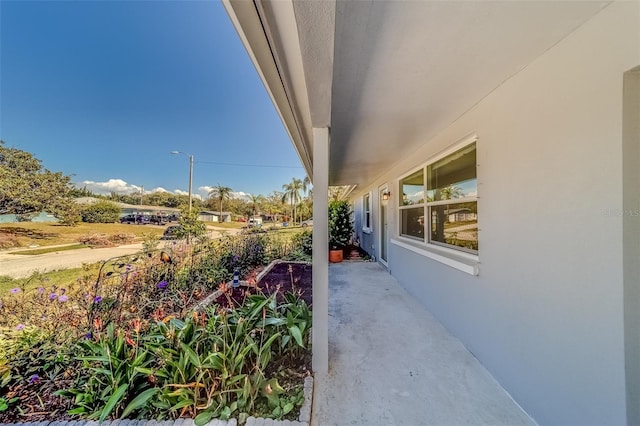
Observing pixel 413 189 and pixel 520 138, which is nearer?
pixel 520 138

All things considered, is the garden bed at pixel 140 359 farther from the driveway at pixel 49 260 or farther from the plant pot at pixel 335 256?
the plant pot at pixel 335 256

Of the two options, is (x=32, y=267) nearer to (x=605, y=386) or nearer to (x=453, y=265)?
(x=453, y=265)

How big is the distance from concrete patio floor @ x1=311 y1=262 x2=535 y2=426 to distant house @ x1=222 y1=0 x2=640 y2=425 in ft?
0.63

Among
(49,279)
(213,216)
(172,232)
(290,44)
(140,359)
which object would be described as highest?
(290,44)

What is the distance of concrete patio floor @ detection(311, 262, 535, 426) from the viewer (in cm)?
185

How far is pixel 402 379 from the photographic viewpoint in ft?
7.40

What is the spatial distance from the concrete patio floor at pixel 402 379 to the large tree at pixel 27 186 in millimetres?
3858

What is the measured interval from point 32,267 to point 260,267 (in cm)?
377

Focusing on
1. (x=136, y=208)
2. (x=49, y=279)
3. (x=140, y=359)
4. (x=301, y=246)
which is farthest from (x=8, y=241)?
(x=301, y=246)

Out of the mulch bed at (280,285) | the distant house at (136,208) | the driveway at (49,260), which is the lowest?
the mulch bed at (280,285)

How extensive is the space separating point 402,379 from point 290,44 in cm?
283

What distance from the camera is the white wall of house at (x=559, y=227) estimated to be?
130cm

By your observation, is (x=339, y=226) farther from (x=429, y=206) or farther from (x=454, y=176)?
(x=454, y=176)

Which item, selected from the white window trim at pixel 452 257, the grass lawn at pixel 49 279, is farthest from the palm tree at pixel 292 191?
the grass lawn at pixel 49 279
